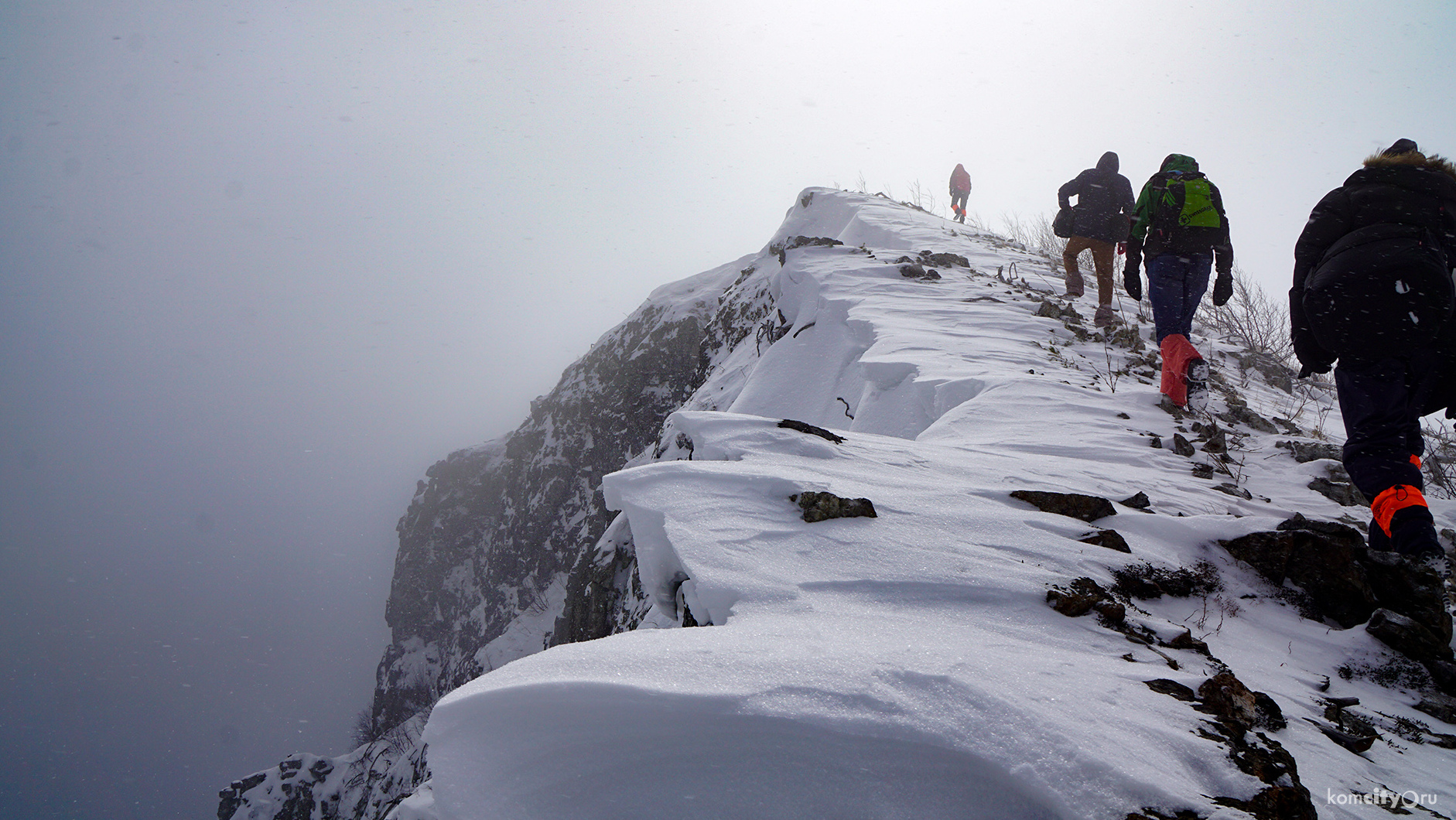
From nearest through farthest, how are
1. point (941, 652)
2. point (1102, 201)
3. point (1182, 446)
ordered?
point (941, 652)
point (1182, 446)
point (1102, 201)

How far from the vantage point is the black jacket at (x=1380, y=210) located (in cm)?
240

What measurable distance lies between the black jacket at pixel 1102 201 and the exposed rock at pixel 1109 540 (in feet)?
15.7

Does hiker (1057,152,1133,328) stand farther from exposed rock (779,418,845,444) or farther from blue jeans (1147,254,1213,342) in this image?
exposed rock (779,418,845,444)

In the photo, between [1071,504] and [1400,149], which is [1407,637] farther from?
[1400,149]

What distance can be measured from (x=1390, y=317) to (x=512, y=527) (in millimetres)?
19992

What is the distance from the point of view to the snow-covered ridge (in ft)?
3.66

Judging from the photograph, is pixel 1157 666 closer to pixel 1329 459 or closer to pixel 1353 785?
pixel 1353 785

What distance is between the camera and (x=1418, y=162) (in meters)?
2.48

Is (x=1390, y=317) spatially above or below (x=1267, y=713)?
above

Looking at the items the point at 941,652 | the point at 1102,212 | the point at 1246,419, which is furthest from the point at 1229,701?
the point at 1102,212

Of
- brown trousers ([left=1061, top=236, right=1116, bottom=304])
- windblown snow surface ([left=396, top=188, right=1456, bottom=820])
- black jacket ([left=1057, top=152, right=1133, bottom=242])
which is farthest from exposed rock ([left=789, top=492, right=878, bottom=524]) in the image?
black jacket ([left=1057, top=152, right=1133, bottom=242])

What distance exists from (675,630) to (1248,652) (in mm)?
1866

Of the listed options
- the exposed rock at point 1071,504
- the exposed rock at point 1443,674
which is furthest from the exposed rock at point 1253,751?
the exposed rock at point 1071,504

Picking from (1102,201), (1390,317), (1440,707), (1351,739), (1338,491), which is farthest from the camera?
(1102,201)
